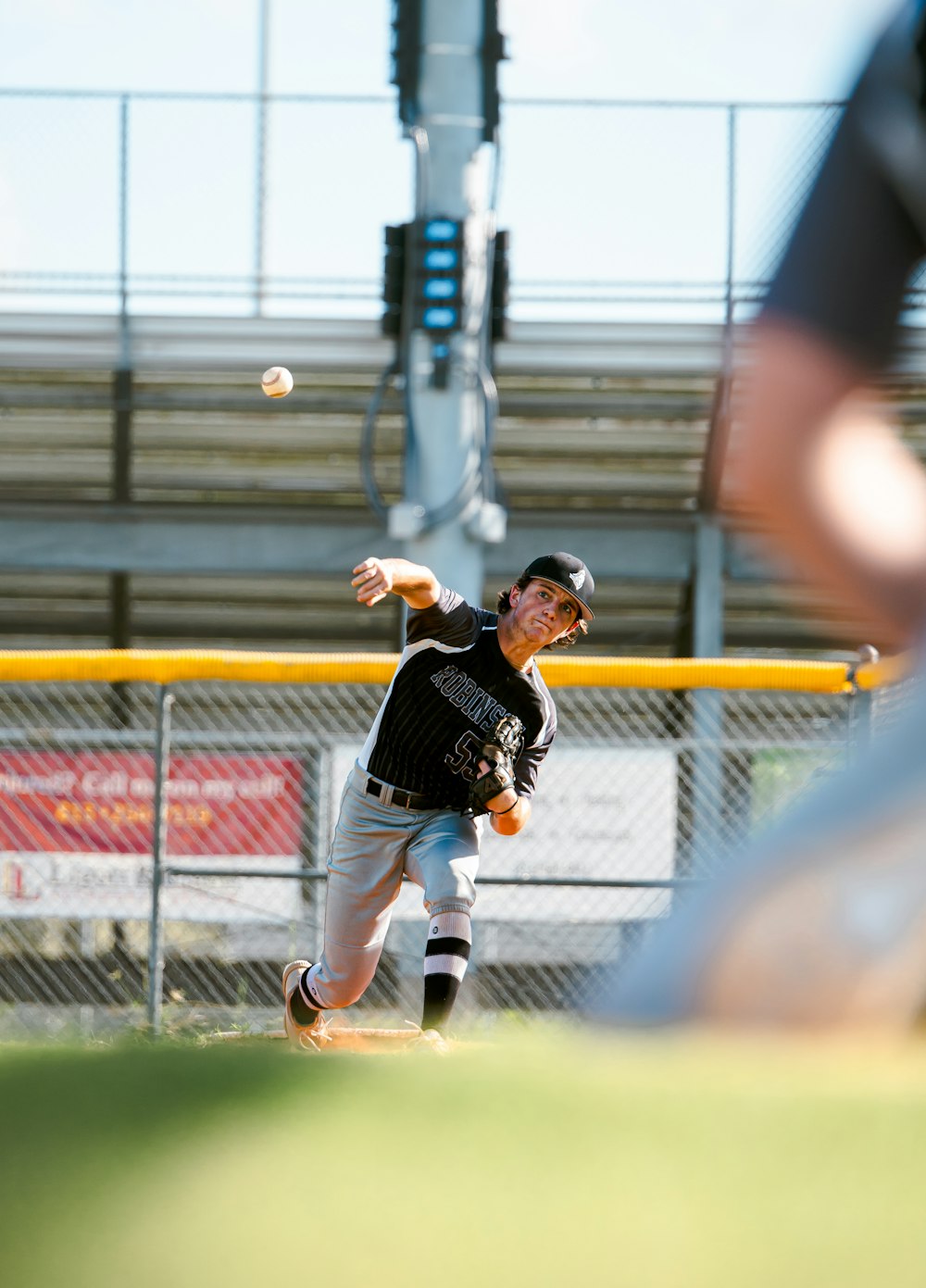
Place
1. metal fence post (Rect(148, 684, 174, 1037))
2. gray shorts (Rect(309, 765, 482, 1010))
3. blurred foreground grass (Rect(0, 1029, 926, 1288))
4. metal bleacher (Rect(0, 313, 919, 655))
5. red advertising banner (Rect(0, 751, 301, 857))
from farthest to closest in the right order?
metal bleacher (Rect(0, 313, 919, 655)) < red advertising banner (Rect(0, 751, 301, 857)) < metal fence post (Rect(148, 684, 174, 1037)) < gray shorts (Rect(309, 765, 482, 1010)) < blurred foreground grass (Rect(0, 1029, 926, 1288))

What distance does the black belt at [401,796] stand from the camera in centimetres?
489

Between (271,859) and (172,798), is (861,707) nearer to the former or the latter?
(271,859)

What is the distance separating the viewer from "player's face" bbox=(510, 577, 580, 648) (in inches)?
186

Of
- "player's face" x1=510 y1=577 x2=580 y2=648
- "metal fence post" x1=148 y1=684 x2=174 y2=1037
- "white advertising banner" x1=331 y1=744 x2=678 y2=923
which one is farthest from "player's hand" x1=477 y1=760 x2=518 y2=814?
"white advertising banner" x1=331 y1=744 x2=678 y2=923

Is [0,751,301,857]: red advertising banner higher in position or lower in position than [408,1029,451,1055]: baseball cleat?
lower

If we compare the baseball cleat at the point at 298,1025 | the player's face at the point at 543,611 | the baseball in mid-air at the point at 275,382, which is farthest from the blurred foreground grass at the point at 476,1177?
the baseball in mid-air at the point at 275,382

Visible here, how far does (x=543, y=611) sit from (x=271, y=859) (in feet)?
11.9

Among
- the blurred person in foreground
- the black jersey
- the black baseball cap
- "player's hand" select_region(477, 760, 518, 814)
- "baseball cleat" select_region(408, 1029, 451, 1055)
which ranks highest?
the blurred person in foreground

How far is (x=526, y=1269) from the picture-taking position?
0.78 metres

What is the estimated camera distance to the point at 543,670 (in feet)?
21.4

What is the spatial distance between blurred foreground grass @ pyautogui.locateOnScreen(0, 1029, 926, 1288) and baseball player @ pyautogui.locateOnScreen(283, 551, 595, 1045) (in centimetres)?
372

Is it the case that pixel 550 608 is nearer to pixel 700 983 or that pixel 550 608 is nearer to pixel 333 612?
pixel 700 983

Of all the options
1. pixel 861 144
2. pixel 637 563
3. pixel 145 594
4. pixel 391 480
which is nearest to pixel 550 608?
pixel 861 144

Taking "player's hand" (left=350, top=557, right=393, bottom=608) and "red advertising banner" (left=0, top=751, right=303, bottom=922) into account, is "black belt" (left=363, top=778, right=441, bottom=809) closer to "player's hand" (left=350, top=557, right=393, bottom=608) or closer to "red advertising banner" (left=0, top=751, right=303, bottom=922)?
"player's hand" (left=350, top=557, right=393, bottom=608)
